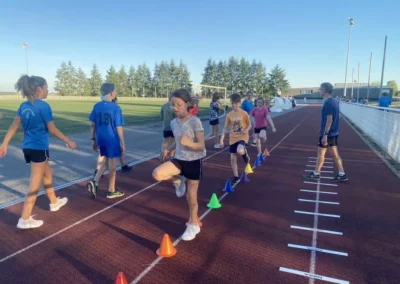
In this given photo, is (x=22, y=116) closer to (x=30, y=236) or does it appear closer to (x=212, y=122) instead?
(x=30, y=236)

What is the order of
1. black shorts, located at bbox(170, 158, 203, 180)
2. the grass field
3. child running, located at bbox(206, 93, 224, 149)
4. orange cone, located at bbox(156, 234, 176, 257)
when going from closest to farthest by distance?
orange cone, located at bbox(156, 234, 176, 257), black shorts, located at bbox(170, 158, 203, 180), child running, located at bbox(206, 93, 224, 149), the grass field

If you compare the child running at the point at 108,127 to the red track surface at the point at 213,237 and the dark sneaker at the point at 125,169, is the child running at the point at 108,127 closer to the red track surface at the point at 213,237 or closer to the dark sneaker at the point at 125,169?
the red track surface at the point at 213,237

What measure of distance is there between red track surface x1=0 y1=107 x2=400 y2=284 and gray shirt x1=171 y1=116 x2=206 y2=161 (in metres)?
1.10

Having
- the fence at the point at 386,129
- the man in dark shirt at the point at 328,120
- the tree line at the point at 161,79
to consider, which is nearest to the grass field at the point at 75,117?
the man in dark shirt at the point at 328,120

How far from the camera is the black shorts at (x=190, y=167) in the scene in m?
4.01

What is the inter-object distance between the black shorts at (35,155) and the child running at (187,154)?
173 cm

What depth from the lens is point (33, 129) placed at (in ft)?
14.0

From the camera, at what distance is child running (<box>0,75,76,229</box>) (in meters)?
4.20

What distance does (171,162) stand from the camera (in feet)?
13.3

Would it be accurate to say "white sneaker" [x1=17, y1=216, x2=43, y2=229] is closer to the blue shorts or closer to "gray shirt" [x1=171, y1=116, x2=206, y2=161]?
the blue shorts

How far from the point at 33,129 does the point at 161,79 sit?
371 feet

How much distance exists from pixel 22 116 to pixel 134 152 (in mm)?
6069

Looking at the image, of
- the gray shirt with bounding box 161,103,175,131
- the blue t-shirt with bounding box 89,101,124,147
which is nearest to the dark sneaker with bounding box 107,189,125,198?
the blue t-shirt with bounding box 89,101,124,147

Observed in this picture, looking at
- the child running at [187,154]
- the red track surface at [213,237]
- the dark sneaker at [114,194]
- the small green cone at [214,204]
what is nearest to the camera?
the red track surface at [213,237]
